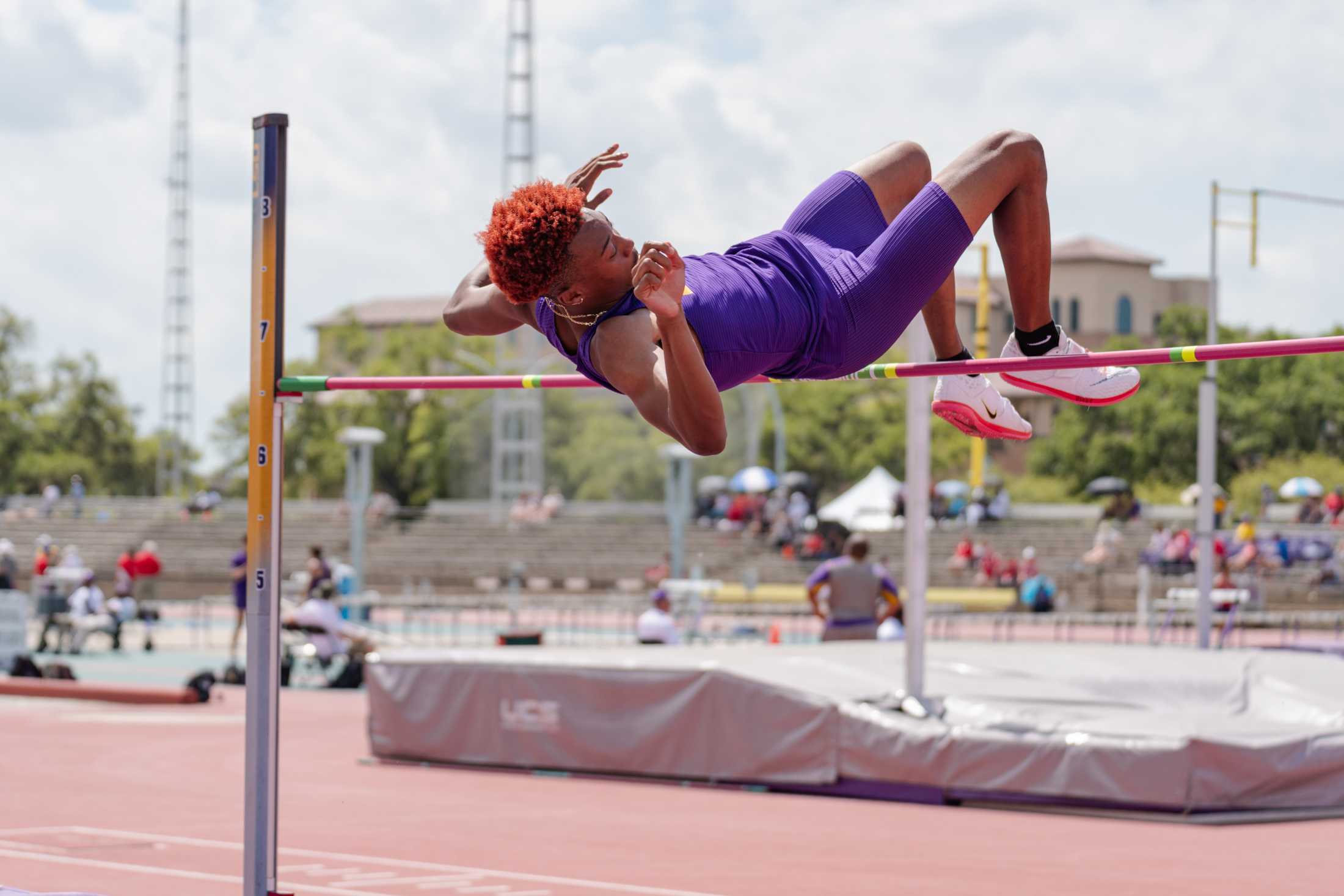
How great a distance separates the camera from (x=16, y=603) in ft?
62.4

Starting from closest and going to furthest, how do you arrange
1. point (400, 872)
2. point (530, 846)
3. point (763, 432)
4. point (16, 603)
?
point (400, 872), point (530, 846), point (16, 603), point (763, 432)

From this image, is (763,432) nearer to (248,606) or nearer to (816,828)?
(816,828)

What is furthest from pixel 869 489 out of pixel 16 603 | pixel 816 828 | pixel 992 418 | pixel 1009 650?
pixel 992 418

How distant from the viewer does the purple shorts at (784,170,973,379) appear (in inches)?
174

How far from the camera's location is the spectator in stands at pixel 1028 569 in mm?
27297

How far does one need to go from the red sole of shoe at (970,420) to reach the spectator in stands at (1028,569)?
21.2 meters

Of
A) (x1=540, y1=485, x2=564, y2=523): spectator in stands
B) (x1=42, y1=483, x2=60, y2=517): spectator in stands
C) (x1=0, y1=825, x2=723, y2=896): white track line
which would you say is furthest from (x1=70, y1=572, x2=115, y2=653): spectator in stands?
(x1=42, y1=483, x2=60, y2=517): spectator in stands

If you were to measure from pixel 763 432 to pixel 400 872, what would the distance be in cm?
5372

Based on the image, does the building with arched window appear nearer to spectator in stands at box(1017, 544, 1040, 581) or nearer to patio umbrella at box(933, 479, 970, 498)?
patio umbrella at box(933, 479, 970, 498)

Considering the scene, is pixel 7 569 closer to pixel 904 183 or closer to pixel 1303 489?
pixel 904 183

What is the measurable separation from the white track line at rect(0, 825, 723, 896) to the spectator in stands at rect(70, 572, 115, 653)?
13.3 meters

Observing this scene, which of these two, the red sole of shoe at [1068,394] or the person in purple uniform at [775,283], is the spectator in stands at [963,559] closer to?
the red sole of shoe at [1068,394]

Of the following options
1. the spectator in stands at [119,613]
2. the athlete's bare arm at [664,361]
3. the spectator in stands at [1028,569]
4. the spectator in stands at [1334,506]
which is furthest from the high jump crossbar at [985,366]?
the spectator in stands at [1334,506]

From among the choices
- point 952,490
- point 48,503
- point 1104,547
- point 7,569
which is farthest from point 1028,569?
point 48,503
